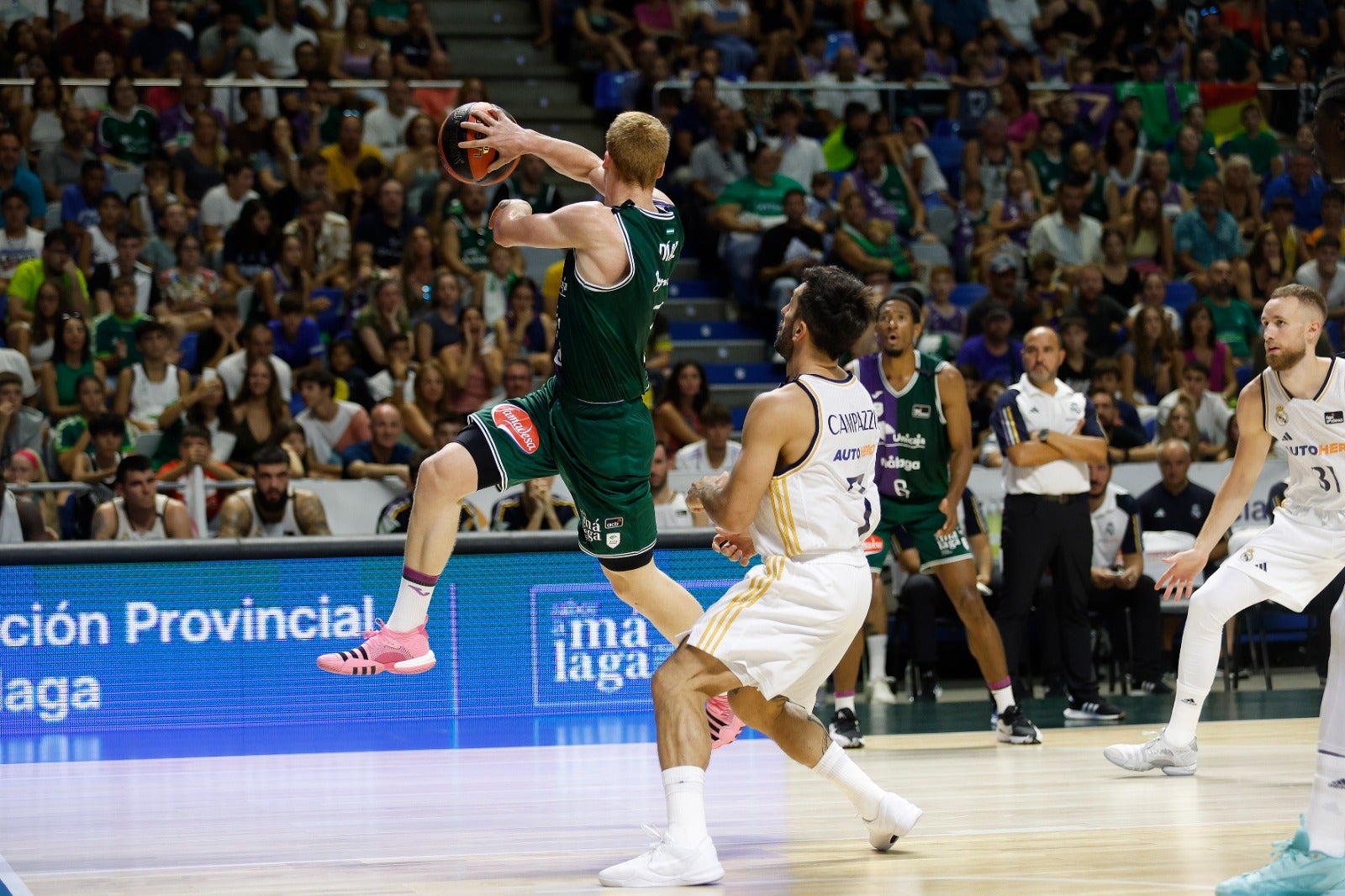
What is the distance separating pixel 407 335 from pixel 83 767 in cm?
516

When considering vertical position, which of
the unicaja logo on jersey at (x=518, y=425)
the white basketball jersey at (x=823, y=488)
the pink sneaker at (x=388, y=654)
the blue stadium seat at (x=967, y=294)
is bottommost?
the pink sneaker at (x=388, y=654)

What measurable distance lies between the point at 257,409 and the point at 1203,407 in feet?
23.0

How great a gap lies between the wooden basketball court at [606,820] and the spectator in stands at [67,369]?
4138mm

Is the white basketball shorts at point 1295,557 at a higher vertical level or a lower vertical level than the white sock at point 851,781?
higher

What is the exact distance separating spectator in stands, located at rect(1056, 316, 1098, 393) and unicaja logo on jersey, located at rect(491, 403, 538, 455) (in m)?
7.84

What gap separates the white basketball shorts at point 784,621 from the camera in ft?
16.2

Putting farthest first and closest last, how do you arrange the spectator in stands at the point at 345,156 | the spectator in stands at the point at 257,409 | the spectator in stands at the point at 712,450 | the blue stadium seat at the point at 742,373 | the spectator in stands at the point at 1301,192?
the spectator in stands at the point at 1301,192 → the blue stadium seat at the point at 742,373 → the spectator in stands at the point at 345,156 → the spectator in stands at the point at 257,409 → the spectator in stands at the point at 712,450

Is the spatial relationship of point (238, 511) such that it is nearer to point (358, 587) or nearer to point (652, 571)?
point (358, 587)

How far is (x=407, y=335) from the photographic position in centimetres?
1256

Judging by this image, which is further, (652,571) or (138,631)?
(138,631)

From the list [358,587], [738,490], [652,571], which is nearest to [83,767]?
[358,587]

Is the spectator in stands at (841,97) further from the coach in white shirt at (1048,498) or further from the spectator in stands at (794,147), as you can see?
the coach in white shirt at (1048,498)

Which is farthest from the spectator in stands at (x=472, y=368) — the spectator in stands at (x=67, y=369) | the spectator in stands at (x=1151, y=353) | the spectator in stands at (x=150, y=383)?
the spectator in stands at (x=1151, y=353)

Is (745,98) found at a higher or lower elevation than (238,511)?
higher
